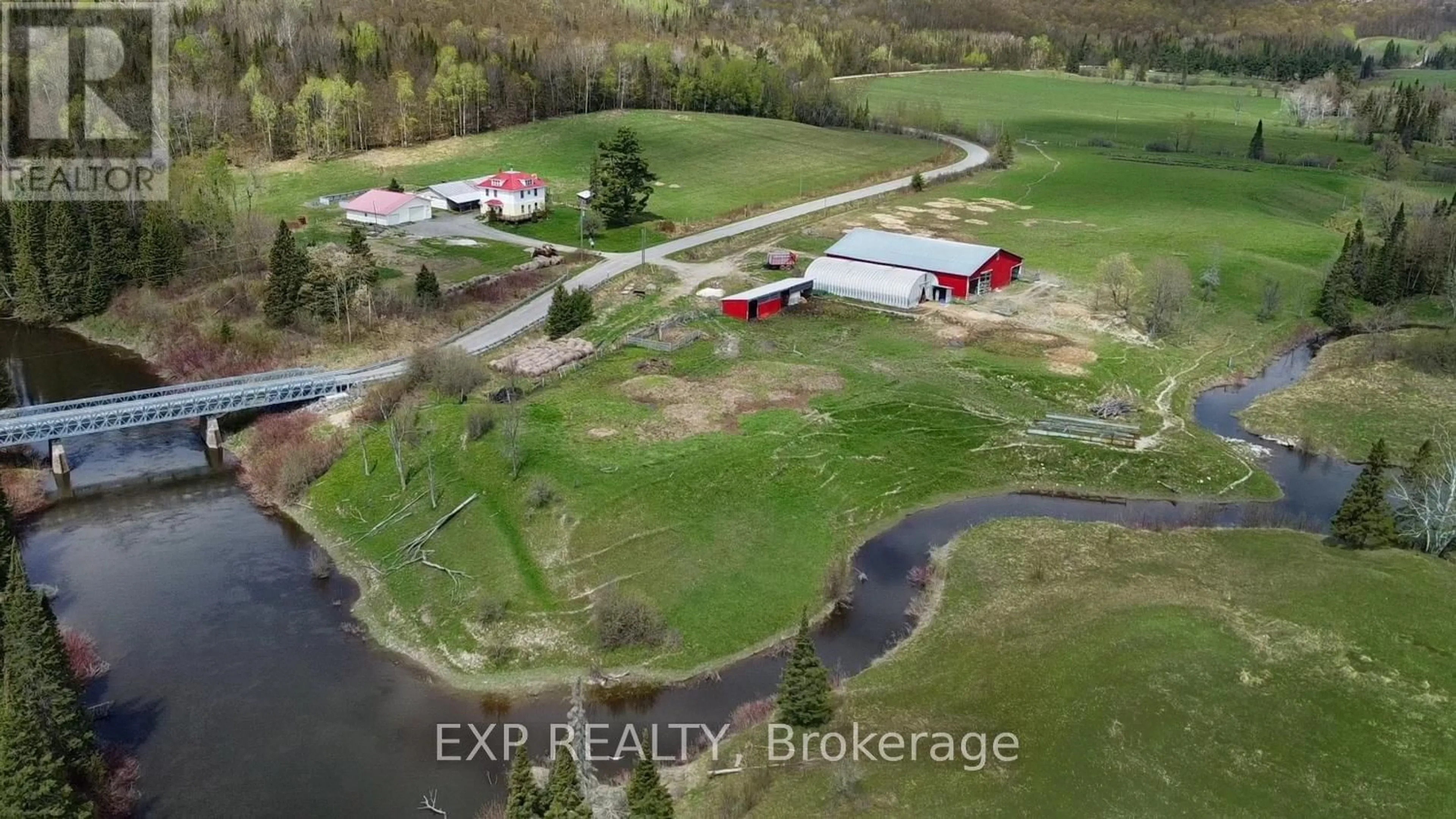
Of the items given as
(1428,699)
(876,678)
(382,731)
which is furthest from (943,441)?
A: (382,731)

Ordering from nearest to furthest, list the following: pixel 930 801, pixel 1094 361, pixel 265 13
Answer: pixel 930 801
pixel 1094 361
pixel 265 13

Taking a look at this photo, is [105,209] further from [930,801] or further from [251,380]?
[930,801]

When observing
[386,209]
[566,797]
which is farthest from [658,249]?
[566,797]

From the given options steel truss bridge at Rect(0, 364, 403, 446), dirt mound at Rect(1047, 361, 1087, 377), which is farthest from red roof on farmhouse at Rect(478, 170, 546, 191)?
dirt mound at Rect(1047, 361, 1087, 377)

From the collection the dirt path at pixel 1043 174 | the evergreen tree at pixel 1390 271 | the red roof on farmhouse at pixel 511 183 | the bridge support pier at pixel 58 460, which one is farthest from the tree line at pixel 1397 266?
the bridge support pier at pixel 58 460

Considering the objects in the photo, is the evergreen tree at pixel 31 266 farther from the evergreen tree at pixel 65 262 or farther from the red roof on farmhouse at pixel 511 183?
the red roof on farmhouse at pixel 511 183

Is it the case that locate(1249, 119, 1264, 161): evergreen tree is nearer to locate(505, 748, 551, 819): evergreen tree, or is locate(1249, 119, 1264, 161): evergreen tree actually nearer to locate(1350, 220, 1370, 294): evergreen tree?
locate(1350, 220, 1370, 294): evergreen tree

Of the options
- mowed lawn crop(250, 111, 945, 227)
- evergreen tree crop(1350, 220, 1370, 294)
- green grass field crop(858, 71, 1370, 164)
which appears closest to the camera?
evergreen tree crop(1350, 220, 1370, 294)
